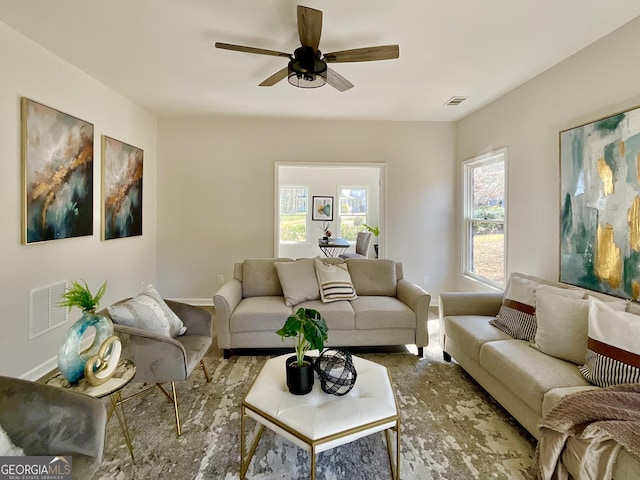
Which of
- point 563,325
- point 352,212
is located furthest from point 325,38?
point 352,212

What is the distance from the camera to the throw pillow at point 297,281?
124 inches

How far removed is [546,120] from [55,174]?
4462mm

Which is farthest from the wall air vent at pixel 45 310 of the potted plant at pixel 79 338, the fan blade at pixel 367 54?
the fan blade at pixel 367 54

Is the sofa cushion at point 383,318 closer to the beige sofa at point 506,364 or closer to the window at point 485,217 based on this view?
the beige sofa at point 506,364

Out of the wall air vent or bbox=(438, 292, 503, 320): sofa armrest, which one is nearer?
the wall air vent

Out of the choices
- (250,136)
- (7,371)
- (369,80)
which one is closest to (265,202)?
(250,136)

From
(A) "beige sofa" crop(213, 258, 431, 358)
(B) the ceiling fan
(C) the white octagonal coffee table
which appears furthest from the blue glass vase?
(B) the ceiling fan

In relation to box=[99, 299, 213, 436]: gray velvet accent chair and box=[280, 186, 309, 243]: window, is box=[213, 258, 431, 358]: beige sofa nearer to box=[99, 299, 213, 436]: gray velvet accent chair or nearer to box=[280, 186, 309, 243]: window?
box=[99, 299, 213, 436]: gray velvet accent chair

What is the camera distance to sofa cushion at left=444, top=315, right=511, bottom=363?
2.38 metres

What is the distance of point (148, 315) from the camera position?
7.01 feet

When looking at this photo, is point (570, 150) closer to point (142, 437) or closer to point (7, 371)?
point (142, 437)

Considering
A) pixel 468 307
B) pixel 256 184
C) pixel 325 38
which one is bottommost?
pixel 468 307

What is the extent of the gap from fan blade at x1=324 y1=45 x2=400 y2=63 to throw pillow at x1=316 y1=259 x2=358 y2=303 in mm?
1919

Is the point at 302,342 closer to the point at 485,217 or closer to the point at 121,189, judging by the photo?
the point at 121,189
